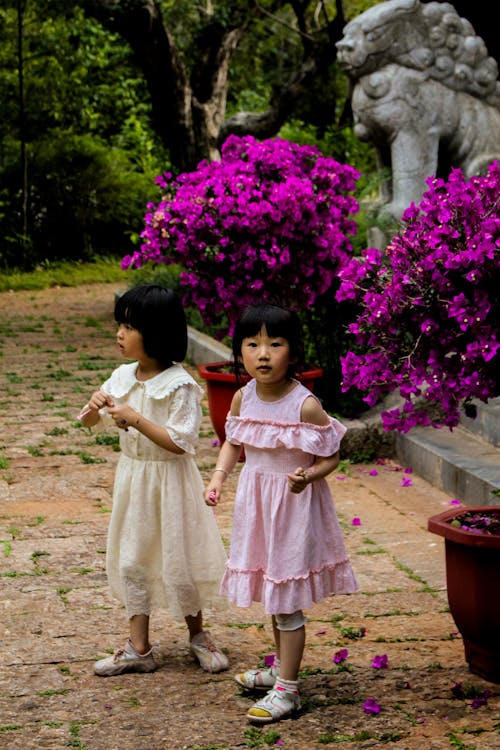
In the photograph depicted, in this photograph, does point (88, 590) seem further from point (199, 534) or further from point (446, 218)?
point (446, 218)

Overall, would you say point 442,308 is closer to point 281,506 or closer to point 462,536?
point 462,536

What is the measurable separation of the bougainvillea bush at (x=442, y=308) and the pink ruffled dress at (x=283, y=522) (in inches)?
15.5

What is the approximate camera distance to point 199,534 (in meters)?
3.98

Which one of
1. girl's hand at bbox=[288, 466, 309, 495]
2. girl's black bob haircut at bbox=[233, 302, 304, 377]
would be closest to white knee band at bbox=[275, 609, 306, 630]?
girl's hand at bbox=[288, 466, 309, 495]

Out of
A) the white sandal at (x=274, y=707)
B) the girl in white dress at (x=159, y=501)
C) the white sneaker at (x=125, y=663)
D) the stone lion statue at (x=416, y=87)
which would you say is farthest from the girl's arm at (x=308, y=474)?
the stone lion statue at (x=416, y=87)

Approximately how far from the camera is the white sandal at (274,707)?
3.50m

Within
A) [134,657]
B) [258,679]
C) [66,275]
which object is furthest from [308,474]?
[66,275]

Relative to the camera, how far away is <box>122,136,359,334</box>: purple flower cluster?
684cm

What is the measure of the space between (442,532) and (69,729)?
4.25ft

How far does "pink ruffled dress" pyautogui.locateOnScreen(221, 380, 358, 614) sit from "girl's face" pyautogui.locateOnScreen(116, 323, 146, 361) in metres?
0.45

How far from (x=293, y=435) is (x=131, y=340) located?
68 centimetres

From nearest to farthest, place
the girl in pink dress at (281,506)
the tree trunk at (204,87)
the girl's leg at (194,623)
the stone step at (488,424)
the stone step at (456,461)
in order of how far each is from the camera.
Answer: the girl in pink dress at (281,506)
the girl's leg at (194,623)
the stone step at (456,461)
the stone step at (488,424)
the tree trunk at (204,87)

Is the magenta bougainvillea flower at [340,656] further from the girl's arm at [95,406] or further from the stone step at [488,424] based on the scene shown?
the stone step at [488,424]

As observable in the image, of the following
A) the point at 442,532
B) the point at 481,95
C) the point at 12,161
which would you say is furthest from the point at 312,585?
the point at 12,161
